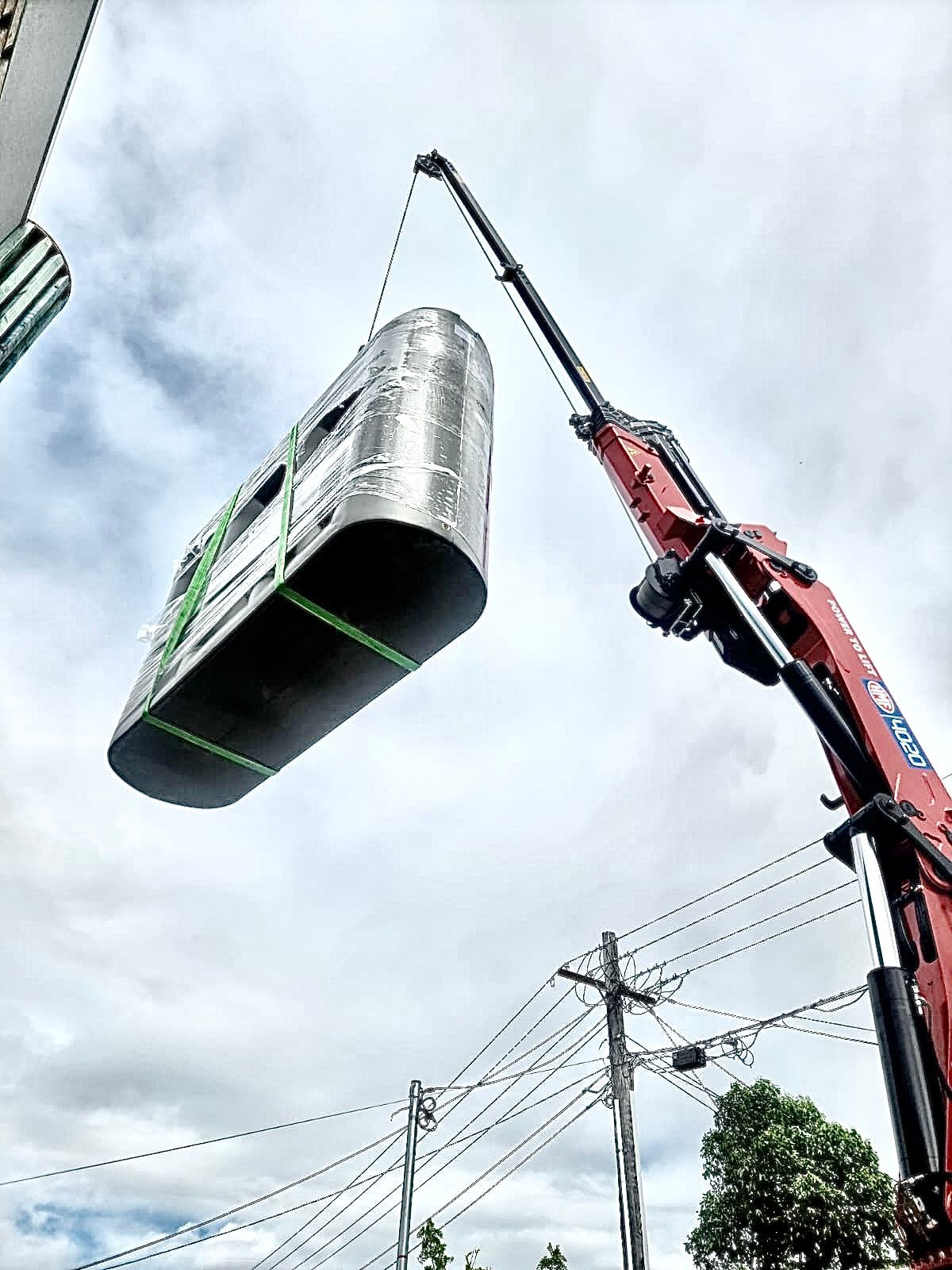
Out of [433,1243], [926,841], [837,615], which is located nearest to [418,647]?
[926,841]

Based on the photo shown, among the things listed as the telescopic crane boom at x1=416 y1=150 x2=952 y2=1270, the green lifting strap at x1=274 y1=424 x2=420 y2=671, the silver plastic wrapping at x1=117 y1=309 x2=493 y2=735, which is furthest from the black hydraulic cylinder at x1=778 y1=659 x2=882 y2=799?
the green lifting strap at x1=274 y1=424 x2=420 y2=671

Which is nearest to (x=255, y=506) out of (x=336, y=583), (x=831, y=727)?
(x=336, y=583)

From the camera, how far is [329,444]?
10.8 feet

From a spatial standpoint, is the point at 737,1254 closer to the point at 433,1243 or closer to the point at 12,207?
the point at 433,1243

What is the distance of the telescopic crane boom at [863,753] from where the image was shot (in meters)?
3.10

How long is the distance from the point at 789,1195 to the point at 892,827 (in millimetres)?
16571

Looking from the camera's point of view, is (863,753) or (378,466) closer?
(378,466)

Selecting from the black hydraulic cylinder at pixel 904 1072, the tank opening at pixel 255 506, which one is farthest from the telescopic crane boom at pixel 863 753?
the tank opening at pixel 255 506

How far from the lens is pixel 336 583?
105 inches

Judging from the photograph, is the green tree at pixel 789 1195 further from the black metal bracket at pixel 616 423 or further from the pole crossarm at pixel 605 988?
the black metal bracket at pixel 616 423

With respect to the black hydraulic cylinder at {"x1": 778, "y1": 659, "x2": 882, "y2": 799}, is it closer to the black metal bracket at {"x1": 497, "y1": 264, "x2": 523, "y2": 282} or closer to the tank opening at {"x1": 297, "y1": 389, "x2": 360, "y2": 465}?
the tank opening at {"x1": 297, "y1": 389, "x2": 360, "y2": 465}

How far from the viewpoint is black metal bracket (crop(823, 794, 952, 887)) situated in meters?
3.77

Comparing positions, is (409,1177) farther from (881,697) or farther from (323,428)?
(323,428)

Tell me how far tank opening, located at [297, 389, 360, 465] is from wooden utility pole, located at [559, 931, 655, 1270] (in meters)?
10.2
